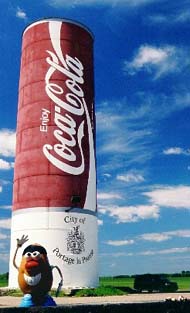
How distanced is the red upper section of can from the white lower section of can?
862 millimetres

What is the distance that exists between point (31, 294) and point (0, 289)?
2173 centimetres

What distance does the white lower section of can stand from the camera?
31.0 meters

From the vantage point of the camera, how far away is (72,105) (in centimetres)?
3400

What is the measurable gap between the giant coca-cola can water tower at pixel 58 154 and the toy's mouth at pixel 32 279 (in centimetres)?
1798

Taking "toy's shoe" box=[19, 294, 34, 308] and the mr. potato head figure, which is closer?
"toy's shoe" box=[19, 294, 34, 308]

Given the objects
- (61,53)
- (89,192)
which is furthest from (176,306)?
(61,53)

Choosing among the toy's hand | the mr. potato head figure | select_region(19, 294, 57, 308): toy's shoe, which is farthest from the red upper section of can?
select_region(19, 294, 57, 308): toy's shoe

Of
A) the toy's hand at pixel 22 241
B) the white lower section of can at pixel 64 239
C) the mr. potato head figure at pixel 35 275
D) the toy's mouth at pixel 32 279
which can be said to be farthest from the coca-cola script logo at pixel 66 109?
the toy's mouth at pixel 32 279

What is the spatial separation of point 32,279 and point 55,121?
2149 cm

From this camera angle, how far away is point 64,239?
31125 millimetres

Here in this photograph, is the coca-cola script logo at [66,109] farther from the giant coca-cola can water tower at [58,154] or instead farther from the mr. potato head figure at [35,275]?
the mr. potato head figure at [35,275]

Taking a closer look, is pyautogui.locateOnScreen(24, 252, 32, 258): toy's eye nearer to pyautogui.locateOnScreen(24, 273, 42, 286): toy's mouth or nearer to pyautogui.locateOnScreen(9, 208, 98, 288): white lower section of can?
pyautogui.locateOnScreen(24, 273, 42, 286): toy's mouth

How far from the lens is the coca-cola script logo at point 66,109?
32.8 m

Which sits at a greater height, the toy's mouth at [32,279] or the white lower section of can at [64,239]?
the white lower section of can at [64,239]
